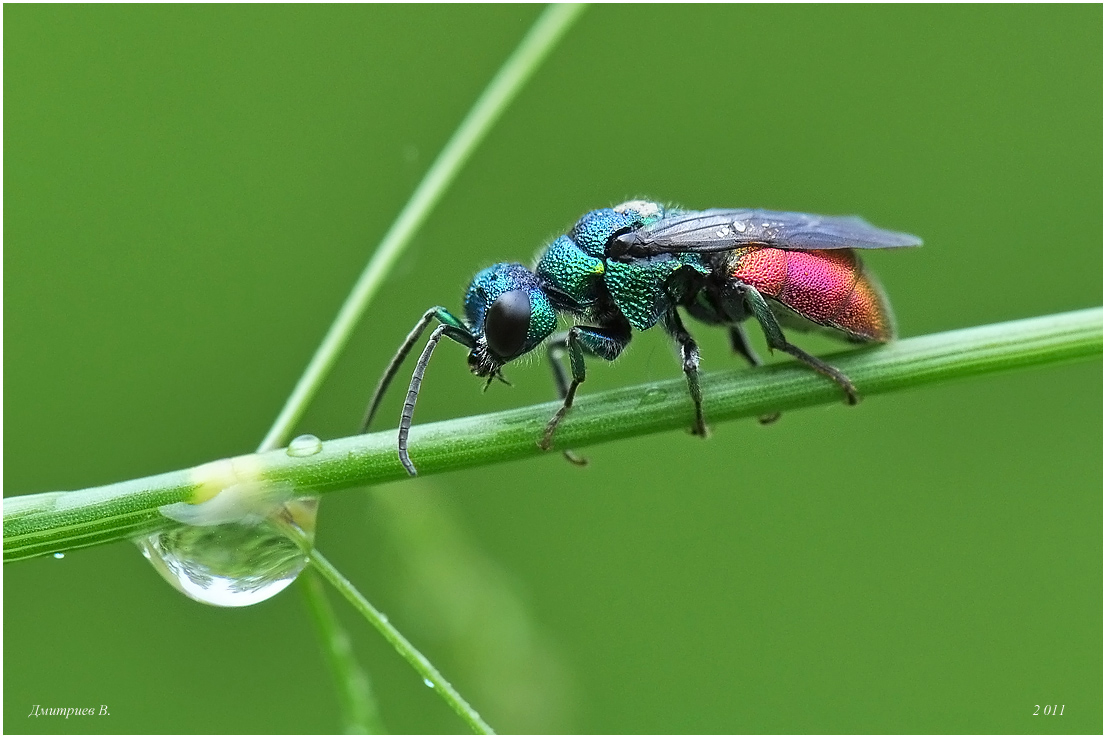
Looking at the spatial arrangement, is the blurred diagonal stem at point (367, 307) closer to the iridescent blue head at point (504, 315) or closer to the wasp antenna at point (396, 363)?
the wasp antenna at point (396, 363)

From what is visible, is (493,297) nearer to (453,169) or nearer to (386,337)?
(453,169)

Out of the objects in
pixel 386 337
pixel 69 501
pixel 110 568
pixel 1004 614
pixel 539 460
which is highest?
pixel 69 501

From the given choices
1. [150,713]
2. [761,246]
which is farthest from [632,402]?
[150,713]

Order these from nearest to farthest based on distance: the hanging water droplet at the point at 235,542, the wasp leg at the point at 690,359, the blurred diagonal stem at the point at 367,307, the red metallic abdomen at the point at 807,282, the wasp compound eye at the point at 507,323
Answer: the blurred diagonal stem at the point at 367,307
the hanging water droplet at the point at 235,542
the wasp leg at the point at 690,359
the wasp compound eye at the point at 507,323
the red metallic abdomen at the point at 807,282

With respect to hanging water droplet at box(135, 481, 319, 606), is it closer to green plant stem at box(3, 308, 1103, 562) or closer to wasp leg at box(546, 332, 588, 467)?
green plant stem at box(3, 308, 1103, 562)

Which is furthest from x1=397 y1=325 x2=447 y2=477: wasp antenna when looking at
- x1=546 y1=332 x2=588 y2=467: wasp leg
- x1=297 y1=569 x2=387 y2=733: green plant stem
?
x1=546 y1=332 x2=588 y2=467: wasp leg

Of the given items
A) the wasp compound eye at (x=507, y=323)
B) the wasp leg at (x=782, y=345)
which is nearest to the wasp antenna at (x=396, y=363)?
the wasp compound eye at (x=507, y=323)

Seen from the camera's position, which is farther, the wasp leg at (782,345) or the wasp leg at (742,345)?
the wasp leg at (742,345)
